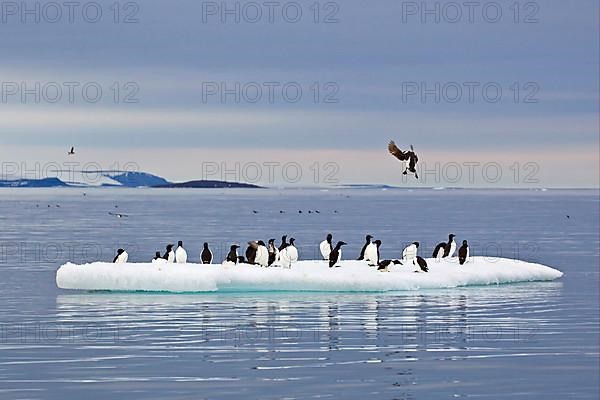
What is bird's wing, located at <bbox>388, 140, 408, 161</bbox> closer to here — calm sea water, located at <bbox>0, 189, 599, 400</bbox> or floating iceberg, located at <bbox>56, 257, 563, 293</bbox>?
floating iceberg, located at <bbox>56, 257, 563, 293</bbox>

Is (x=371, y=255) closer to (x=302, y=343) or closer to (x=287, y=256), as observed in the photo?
(x=287, y=256)

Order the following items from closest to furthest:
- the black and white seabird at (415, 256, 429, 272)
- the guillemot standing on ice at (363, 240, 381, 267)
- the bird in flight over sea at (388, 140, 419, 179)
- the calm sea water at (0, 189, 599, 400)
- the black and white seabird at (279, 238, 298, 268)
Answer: the calm sea water at (0, 189, 599, 400), the bird in flight over sea at (388, 140, 419, 179), the black and white seabird at (279, 238, 298, 268), the black and white seabird at (415, 256, 429, 272), the guillemot standing on ice at (363, 240, 381, 267)

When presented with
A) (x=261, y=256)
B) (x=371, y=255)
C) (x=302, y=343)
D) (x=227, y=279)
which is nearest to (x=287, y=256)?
(x=261, y=256)

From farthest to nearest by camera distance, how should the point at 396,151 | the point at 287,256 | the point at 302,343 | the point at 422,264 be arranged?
1. the point at 422,264
2. the point at 287,256
3. the point at 396,151
4. the point at 302,343

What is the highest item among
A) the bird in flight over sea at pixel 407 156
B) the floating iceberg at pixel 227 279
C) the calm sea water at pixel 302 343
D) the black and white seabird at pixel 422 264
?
the bird in flight over sea at pixel 407 156

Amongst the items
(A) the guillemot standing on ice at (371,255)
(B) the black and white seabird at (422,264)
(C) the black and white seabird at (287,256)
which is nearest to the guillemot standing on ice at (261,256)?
(C) the black and white seabird at (287,256)

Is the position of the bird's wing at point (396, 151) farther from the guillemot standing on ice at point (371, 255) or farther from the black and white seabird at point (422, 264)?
→ the guillemot standing on ice at point (371, 255)

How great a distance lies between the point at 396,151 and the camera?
36000mm

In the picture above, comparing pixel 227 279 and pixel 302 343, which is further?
pixel 227 279

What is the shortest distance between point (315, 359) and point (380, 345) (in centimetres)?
258

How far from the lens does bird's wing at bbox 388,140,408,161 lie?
35500 mm

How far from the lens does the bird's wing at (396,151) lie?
3550 cm

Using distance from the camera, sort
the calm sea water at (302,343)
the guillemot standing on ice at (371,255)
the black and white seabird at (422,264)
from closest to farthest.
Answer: the calm sea water at (302,343) < the black and white seabird at (422,264) < the guillemot standing on ice at (371,255)

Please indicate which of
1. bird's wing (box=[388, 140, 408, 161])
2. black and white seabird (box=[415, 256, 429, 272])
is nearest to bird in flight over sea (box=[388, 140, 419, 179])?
bird's wing (box=[388, 140, 408, 161])
